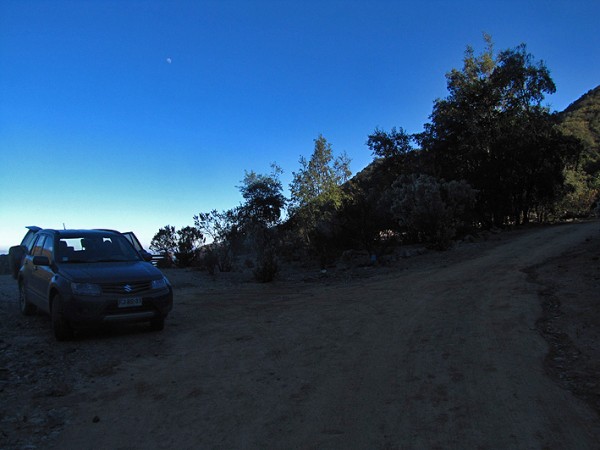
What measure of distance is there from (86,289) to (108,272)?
1.66 ft

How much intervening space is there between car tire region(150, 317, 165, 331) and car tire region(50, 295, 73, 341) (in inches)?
50.6

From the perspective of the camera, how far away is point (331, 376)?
4691 mm

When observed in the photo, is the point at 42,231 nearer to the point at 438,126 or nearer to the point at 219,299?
the point at 219,299

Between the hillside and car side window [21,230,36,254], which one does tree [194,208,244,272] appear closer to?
car side window [21,230,36,254]

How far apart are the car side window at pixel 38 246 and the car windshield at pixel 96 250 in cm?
78

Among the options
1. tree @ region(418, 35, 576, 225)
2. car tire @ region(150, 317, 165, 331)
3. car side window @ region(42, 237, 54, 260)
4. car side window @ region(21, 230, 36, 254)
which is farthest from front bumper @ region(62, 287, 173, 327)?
tree @ region(418, 35, 576, 225)

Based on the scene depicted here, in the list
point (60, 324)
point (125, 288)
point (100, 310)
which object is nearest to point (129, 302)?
point (125, 288)

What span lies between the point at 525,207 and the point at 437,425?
114 feet

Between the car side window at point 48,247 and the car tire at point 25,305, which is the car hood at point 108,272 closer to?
the car side window at point 48,247

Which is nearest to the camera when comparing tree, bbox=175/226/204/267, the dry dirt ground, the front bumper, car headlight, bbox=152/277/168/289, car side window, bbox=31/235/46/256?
the dry dirt ground

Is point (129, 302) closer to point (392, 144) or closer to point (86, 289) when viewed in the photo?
point (86, 289)

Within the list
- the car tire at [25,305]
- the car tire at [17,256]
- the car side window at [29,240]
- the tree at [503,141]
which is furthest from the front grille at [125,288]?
the tree at [503,141]

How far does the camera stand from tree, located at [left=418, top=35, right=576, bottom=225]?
30328 millimetres

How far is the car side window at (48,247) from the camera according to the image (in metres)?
7.50
